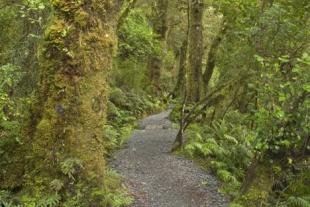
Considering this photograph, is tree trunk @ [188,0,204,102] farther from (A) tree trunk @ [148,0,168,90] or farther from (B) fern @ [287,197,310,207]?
(B) fern @ [287,197,310,207]

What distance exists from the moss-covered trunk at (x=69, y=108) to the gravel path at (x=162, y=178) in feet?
5.25

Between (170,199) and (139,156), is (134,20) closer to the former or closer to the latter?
(139,156)

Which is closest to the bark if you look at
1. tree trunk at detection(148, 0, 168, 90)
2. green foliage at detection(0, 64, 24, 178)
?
tree trunk at detection(148, 0, 168, 90)

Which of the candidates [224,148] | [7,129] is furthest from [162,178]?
[7,129]

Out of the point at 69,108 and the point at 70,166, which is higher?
the point at 69,108

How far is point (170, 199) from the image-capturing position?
9.38m

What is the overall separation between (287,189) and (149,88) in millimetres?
15392

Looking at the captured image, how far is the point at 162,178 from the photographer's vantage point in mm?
10531

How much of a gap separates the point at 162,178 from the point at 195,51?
9011mm

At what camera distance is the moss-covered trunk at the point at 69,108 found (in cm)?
764

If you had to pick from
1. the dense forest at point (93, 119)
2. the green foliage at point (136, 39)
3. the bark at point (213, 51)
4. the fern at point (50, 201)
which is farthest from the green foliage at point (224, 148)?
the green foliage at point (136, 39)

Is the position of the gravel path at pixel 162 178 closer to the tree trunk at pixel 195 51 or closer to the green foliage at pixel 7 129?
the green foliage at pixel 7 129

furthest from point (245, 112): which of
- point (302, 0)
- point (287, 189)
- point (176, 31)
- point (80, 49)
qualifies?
point (176, 31)

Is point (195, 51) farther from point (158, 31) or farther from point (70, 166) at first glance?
point (70, 166)
